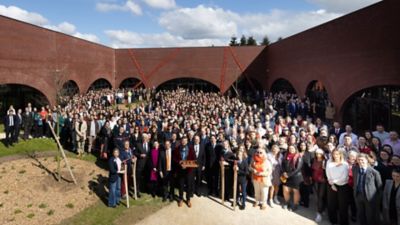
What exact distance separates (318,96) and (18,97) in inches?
737

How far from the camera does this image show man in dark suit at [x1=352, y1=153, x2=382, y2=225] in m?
6.71

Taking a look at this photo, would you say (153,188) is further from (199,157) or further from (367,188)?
(367,188)

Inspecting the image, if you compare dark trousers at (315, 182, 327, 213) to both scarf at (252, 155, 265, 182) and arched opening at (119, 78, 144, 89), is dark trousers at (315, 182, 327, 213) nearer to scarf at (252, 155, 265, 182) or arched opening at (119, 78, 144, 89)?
scarf at (252, 155, 265, 182)

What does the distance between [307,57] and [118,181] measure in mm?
17795

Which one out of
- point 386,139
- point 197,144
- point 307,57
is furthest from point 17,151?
point 307,57

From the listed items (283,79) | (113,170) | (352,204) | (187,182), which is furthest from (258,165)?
(283,79)

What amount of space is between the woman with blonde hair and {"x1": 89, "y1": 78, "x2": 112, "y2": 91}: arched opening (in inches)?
956

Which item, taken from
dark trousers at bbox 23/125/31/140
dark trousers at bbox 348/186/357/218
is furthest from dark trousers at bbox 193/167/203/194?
dark trousers at bbox 23/125/31/140

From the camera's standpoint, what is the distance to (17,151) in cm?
1316

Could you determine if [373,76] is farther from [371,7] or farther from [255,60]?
[255,60]

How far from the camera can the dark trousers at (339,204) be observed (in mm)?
7250

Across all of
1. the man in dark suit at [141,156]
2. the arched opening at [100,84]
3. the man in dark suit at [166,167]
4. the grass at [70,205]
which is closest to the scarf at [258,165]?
the man in dark suit at [166,167]

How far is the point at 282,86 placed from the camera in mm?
29453

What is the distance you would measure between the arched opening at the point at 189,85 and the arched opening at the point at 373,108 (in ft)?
58.5
